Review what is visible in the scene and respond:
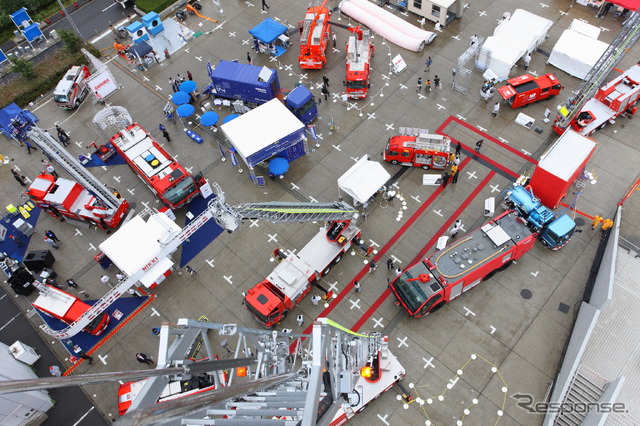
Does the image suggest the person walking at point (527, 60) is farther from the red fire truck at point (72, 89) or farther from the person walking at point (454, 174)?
the red fire truck at point (72, 89)

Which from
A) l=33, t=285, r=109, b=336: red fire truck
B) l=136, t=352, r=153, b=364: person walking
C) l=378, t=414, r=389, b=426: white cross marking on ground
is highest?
l=33, t=285, r=109, b=336: red fire truck

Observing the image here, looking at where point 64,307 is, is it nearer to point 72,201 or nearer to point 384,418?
point 72,201

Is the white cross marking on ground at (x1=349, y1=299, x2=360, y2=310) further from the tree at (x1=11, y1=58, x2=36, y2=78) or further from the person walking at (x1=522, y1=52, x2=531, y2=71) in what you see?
the tree at (x1=11, y1=58, x2=36, y2=78)

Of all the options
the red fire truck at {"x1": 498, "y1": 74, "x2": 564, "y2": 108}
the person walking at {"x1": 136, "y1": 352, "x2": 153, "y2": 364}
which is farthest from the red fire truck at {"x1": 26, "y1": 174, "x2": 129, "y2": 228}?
the red fire truck at {"x1": 498, "y1": 74, "x2": 564, "y2": 108}

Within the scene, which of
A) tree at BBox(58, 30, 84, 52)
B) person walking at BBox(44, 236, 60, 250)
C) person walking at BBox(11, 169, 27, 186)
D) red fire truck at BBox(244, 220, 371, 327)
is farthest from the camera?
tree at BBox(58, 30, 84, 52)

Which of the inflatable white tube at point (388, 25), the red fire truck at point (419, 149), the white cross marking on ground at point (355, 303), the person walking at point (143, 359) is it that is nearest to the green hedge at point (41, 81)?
the inflatable white tube at point (388, 25)
